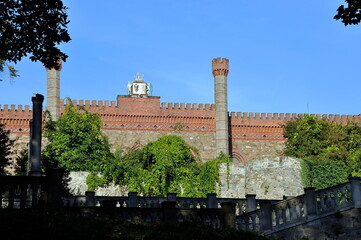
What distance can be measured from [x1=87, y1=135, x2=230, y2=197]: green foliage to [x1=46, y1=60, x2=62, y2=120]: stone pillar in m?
10.3

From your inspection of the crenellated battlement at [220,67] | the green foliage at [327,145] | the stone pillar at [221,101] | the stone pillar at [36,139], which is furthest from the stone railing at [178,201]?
the crenellated battlement at [220,67]

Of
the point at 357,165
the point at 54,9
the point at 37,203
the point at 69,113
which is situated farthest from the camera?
the point at 69,113

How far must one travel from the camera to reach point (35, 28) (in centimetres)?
1619

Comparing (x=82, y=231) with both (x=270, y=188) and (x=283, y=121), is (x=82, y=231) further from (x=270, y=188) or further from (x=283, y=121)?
(x=283, y=121)

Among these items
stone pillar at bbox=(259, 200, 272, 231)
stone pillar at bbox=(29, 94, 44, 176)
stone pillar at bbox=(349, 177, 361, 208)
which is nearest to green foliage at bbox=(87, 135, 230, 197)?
stone pillar at bbox=(29, 94, 44, 176)

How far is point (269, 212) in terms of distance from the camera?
16938 mm

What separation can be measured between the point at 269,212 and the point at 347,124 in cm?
2998

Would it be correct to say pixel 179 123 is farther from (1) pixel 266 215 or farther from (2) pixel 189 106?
(1) pixel 266 215

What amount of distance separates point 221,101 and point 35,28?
30.5 meters

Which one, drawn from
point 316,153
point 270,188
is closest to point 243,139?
point 316,153

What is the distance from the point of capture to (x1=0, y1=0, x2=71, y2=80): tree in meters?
16.1

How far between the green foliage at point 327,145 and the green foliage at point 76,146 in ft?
37.0

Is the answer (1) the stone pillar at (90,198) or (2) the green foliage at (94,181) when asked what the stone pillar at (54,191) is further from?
(2) the green foliage at (94,181)

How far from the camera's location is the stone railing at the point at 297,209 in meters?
16.8
